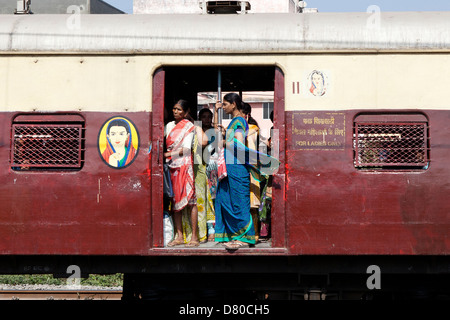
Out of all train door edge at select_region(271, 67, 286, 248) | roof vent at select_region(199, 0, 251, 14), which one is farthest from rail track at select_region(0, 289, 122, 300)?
roof vent at select_region(199, 0, 251, 14)

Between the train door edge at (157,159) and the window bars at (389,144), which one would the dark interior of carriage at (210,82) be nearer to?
the train door edge at (157,159)

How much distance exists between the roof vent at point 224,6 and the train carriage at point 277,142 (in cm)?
47

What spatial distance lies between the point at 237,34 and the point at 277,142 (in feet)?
3.75

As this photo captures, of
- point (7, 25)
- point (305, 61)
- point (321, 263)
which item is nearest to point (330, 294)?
point (321, 263)

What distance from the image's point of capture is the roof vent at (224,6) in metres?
6.61

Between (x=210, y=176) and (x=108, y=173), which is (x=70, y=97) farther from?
(x=210, y=176)

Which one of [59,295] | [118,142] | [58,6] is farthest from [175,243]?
[59,295]

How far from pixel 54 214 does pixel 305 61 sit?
2857 millimetres

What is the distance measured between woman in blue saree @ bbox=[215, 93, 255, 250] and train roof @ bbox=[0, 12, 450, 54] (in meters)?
0.89

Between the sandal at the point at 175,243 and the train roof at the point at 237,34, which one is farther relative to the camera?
the sandal at the point at 175,243

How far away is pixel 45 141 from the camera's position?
6.14m

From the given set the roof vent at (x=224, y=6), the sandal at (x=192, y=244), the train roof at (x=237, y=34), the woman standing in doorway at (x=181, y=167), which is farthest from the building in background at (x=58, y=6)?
the sandal at (x=192, y=244)

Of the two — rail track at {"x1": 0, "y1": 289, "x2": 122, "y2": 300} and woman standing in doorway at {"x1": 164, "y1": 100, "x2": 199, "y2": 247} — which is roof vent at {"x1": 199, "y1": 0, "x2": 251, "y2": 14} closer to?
woman standing in doorway at {"x1": 164, "y1": 100, "x2": 199, "y2": 247}

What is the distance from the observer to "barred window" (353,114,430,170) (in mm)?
5961
